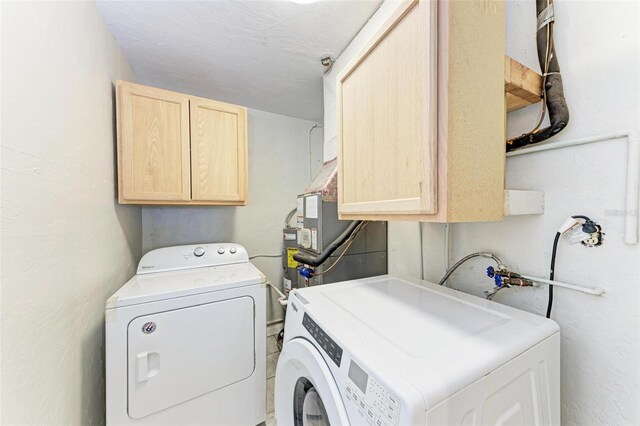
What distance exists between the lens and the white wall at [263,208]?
7.10 ft

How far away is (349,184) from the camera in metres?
1.09

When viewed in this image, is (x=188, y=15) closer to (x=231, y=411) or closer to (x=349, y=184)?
(x=349, y=184)

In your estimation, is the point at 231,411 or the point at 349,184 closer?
the point at 349,184

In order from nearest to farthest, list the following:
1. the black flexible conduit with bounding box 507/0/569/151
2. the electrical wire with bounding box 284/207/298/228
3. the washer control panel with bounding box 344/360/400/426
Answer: the washer control panel with bounding box 344/360/400/426 < the black flexible conduit with bounding box 507/0/569/151 < the electrical wire with bounding box 284/207/298/228

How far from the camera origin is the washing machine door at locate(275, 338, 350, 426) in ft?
2.01

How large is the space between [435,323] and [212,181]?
1.66 metres

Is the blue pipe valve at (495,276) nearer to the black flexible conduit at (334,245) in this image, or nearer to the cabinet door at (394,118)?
the cabinet door at (394,118)

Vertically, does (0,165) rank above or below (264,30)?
below

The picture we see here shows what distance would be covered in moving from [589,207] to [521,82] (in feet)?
1.47

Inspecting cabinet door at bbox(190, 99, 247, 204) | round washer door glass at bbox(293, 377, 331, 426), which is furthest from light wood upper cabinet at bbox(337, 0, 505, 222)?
cabinet door at bbox(190, 99, 247, 204)

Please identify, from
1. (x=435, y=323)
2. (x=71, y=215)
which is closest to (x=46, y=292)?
(x=71, y=215)

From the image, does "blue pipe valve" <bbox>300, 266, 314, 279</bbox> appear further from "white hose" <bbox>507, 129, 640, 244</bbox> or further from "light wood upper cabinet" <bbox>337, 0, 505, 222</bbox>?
"white hose" <bbox>507, 129, 640, 244</bbox>

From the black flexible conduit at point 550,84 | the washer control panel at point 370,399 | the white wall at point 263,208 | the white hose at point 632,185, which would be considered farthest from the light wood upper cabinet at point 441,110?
the white wall at point 263,208

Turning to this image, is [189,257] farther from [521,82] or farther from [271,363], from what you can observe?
[521,82]
